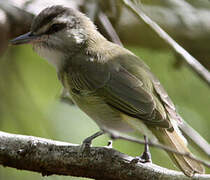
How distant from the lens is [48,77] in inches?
213

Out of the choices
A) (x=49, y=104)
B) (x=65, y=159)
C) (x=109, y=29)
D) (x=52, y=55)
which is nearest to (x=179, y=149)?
(x=65, y=159)

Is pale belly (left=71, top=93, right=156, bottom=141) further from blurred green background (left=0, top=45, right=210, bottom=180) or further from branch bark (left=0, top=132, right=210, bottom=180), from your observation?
blurred green background (left=0, top=45, right=210, bottom=180)

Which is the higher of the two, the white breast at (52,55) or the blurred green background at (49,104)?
the white breast at (52,55)

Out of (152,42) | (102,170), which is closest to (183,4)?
(152,42)

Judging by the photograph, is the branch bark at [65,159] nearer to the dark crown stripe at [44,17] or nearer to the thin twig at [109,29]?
the dark crown stripe at [44,17]

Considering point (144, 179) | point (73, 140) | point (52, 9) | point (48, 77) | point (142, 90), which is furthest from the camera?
point (48, 77)

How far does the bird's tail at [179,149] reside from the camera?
10.4 feet

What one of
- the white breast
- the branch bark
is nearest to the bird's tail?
the branch bark

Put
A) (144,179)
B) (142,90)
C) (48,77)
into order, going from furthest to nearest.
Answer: (48,77) → (142,90) → (144,179)

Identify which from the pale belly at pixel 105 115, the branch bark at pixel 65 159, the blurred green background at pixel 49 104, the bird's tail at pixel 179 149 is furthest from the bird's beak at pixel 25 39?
the bird's tail at pixel 179 149

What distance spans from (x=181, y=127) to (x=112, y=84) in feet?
2.01

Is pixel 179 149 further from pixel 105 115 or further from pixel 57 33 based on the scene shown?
pixel 57 33

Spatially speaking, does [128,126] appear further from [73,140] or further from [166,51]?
[166,51]

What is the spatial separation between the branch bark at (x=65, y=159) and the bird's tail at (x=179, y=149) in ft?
0.61
